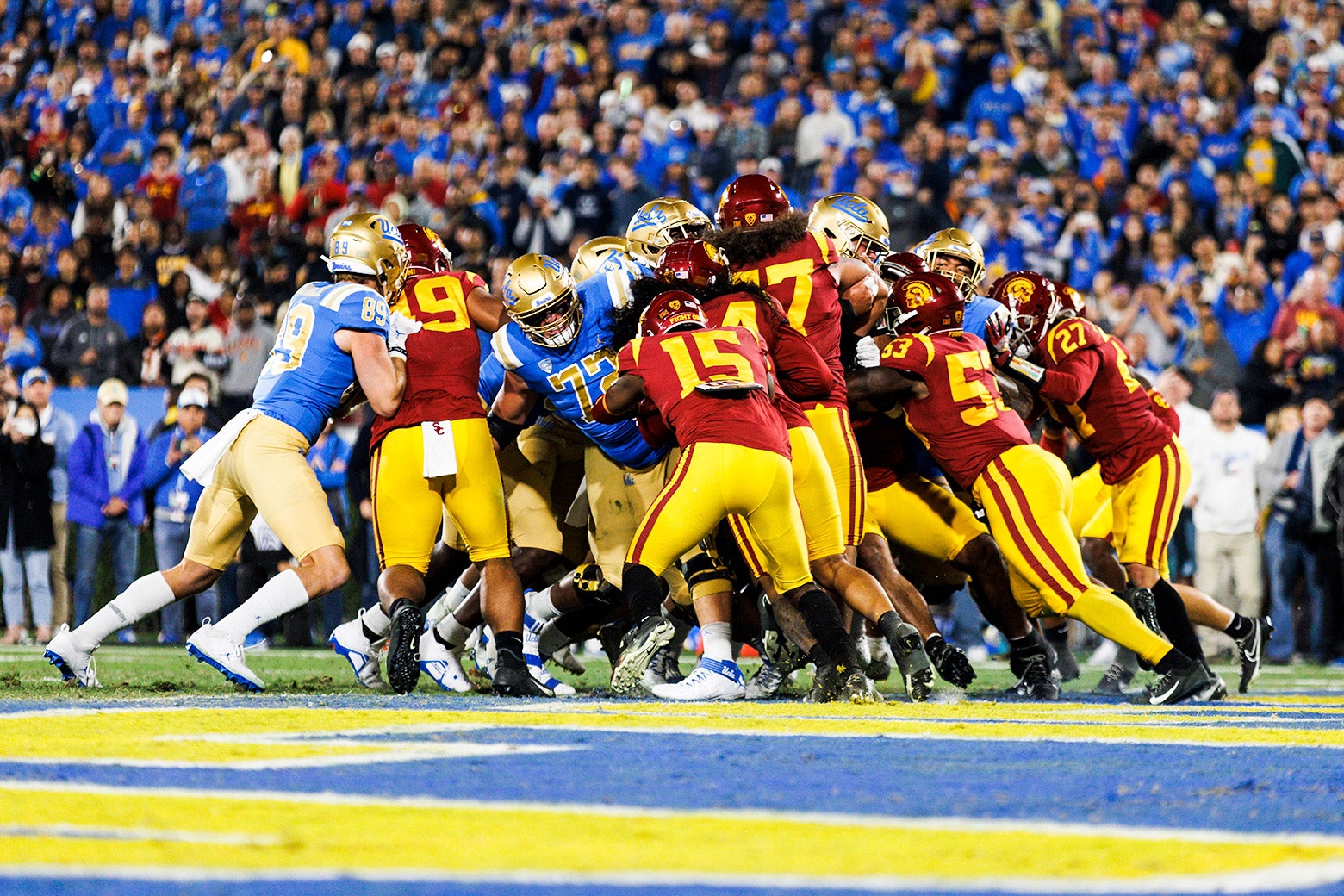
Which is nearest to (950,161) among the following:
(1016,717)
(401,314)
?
(401,314)

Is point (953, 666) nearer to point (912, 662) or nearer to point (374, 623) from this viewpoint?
point (912, 662)

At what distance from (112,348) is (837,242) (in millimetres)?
7862

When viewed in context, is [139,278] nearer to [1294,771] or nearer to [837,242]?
[837,242]

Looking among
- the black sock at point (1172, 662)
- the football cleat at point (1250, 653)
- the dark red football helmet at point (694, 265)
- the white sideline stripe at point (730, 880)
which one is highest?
the dark red football helmet at point (694, 265)

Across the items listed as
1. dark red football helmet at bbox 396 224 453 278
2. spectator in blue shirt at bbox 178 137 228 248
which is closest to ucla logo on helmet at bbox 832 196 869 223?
dark red football helmet at bbox 396 224 453 278

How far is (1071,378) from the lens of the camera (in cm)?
747

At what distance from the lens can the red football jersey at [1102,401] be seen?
7.54 m

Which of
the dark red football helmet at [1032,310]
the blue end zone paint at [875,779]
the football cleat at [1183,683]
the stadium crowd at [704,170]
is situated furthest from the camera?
the stadium crowd at [704,170]

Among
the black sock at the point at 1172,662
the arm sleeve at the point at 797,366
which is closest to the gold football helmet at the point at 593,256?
the arm sleeve at the point at 797,366

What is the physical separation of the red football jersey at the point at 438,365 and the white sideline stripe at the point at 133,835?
13.5ft

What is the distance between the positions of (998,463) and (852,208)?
5.65 ft

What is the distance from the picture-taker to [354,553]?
12.3 m

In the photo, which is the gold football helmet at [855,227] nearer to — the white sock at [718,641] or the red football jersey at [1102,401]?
the red football jersey at [1102,401]

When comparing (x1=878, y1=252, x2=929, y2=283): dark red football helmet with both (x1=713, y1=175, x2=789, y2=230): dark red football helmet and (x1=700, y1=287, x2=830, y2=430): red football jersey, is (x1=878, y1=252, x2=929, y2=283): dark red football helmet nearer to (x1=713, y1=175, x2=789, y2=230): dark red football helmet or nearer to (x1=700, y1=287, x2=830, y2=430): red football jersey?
(x1=713, y1=175, x2=789, y2=230): dark red football helmet
